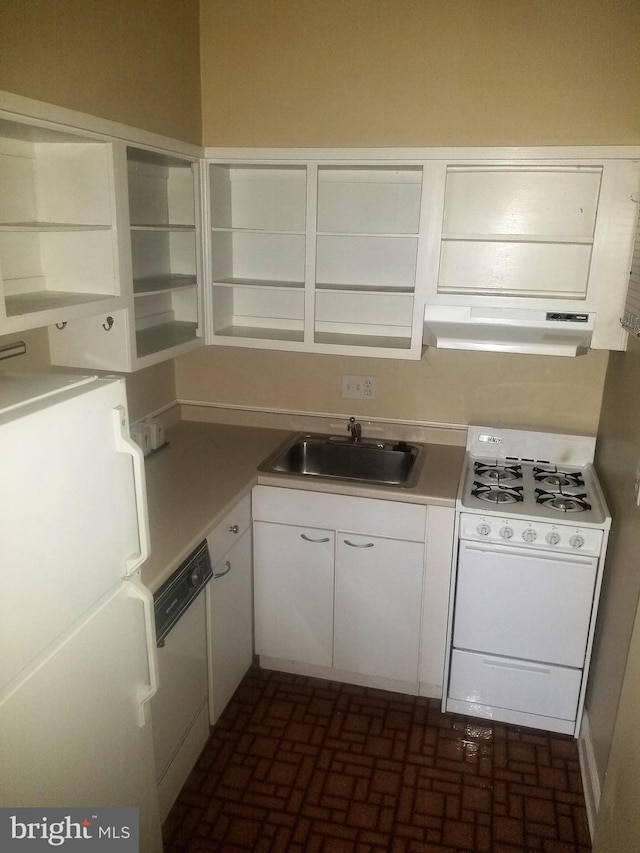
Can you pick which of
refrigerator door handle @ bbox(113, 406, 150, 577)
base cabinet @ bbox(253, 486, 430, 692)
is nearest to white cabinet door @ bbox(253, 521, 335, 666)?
base cabinet @ bbox(253, 486, 430, 692)

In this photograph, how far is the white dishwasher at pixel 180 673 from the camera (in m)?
1.92

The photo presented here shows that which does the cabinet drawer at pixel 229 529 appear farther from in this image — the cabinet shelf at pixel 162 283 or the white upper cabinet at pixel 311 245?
the cabinet shelf at pixel 162 283

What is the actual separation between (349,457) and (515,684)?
3.87 feet

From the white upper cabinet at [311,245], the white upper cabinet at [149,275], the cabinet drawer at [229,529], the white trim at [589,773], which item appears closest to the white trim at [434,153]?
the white upper cabinet at [311,245]

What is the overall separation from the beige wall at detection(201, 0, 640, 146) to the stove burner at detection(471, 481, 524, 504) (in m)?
1.35

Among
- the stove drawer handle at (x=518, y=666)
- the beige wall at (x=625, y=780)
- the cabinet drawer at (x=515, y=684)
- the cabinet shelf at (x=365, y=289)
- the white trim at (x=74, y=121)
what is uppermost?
the white trim at (x=74, y=121)

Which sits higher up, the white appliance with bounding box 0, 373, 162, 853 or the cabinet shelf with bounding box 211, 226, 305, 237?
the cabinet shelf with bounding box 211, 226, 305, 237

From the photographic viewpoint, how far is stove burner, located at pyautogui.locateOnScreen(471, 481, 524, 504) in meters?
2.43

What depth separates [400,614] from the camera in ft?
8.49

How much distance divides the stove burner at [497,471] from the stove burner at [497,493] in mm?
75

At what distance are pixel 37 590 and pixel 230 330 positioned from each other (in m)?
A: 1.93

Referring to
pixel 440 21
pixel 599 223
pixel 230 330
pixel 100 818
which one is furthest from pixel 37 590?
pixel 440 21

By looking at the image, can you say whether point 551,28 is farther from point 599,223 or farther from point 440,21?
point 599,223

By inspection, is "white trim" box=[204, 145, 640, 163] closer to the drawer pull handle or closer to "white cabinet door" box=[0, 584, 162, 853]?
the drawer pull handle
